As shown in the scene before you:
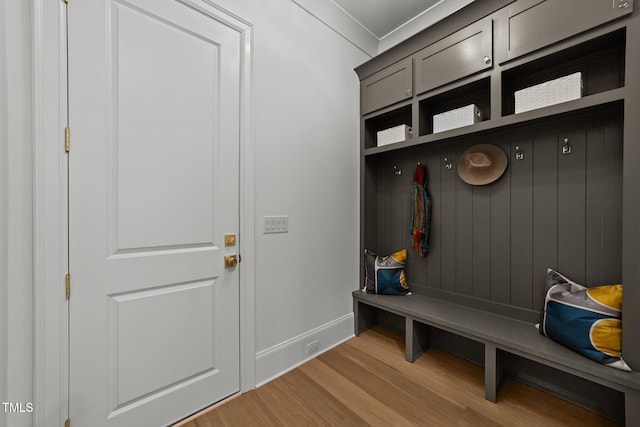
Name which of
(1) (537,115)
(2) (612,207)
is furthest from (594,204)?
(1) (537,115)

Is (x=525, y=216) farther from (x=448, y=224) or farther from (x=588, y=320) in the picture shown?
(x=588, y=320)

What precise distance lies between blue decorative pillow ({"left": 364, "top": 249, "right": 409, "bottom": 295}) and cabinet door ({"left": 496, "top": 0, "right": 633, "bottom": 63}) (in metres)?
1.69

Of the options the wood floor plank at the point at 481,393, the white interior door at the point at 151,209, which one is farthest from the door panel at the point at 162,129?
the wood floor plank at the point at 481,393

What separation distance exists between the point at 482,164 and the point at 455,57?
31.8 inches

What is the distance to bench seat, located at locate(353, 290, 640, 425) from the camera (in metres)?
1.26

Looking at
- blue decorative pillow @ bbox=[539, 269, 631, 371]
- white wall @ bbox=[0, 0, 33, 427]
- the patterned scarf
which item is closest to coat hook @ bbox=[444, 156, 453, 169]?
the patterned scarf

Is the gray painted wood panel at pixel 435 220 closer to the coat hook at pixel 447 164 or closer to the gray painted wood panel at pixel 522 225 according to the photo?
the coat hook at pixel 447 164

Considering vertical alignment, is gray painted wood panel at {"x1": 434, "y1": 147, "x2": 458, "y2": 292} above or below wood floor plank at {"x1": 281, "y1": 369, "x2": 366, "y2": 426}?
above

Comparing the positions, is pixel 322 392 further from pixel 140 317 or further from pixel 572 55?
pixel 572 55

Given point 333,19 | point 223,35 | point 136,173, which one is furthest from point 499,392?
point 333,19

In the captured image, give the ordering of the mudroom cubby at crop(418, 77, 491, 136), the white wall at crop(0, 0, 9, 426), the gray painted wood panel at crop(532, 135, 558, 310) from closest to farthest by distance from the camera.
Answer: the white wall at crop(0, 0, 9, 426)
the gray painted wood panel at crop(532, 135, 558, 310)
the mudroom cubby at crop(418, 77, 491, 136)

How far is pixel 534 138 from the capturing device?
1789mm

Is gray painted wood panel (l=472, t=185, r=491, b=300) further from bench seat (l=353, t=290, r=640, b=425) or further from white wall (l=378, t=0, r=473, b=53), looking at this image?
white wall (l=378, t=0, r=473, b=53)

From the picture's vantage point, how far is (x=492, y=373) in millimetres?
1604
